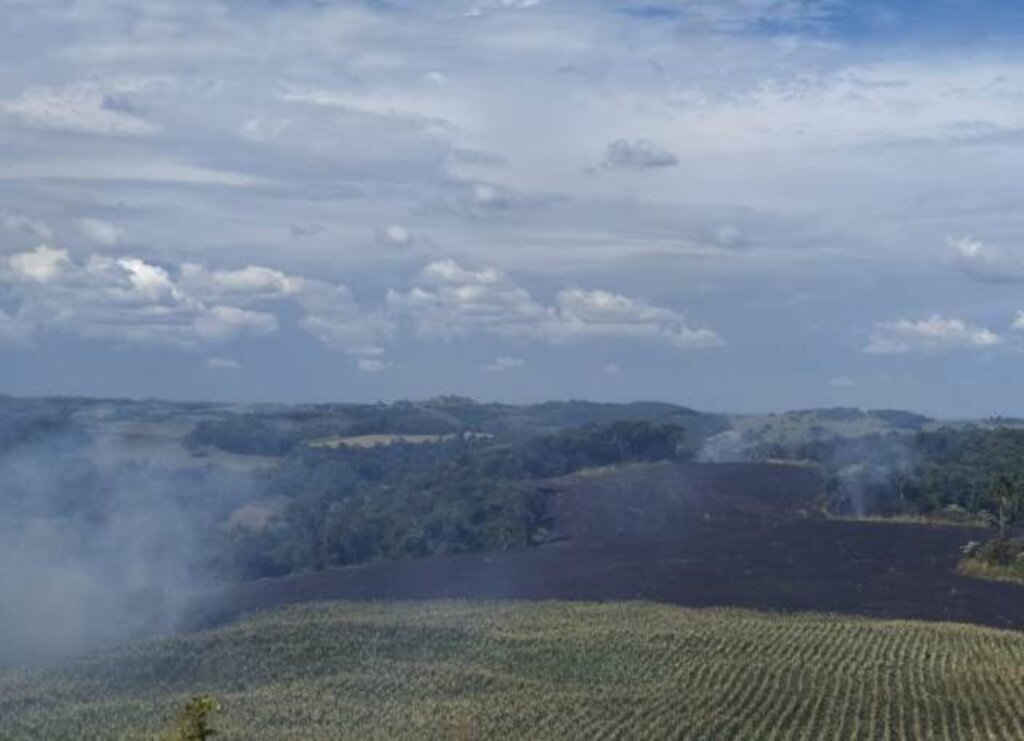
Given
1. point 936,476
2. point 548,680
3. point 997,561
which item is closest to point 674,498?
point 936,476

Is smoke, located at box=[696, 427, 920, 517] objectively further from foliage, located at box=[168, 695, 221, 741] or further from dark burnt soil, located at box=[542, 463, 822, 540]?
foliage, located at box=[168, 695, 221, 741]

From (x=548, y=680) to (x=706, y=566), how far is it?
50901mm

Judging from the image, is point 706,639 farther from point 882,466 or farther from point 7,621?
point 882,466

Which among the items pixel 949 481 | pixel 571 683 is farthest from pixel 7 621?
pixel 949 481

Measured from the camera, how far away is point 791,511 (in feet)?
487

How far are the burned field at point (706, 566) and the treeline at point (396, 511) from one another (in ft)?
21.8

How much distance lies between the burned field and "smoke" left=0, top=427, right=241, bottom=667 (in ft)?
20.9

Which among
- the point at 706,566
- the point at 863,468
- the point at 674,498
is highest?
the point at 863,468

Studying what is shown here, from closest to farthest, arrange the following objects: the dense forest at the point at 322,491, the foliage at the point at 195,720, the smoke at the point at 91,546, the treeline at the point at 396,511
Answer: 1. the foliage at the point at 195,720
2. the smoke at the point at 91,546
3. the dense forest at the point at 322,491
4. the treeline at the point at 396,511

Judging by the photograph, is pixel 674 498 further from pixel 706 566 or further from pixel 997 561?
pixel 997 561

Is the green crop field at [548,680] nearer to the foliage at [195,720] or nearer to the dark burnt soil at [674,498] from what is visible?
the foliage at [195,720]

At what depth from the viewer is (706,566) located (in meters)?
116

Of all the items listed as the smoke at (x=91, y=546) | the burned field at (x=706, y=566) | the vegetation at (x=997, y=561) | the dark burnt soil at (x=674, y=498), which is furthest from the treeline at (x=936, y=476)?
the smoke at (x=91, y=546)

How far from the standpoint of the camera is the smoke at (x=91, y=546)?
302 ft
